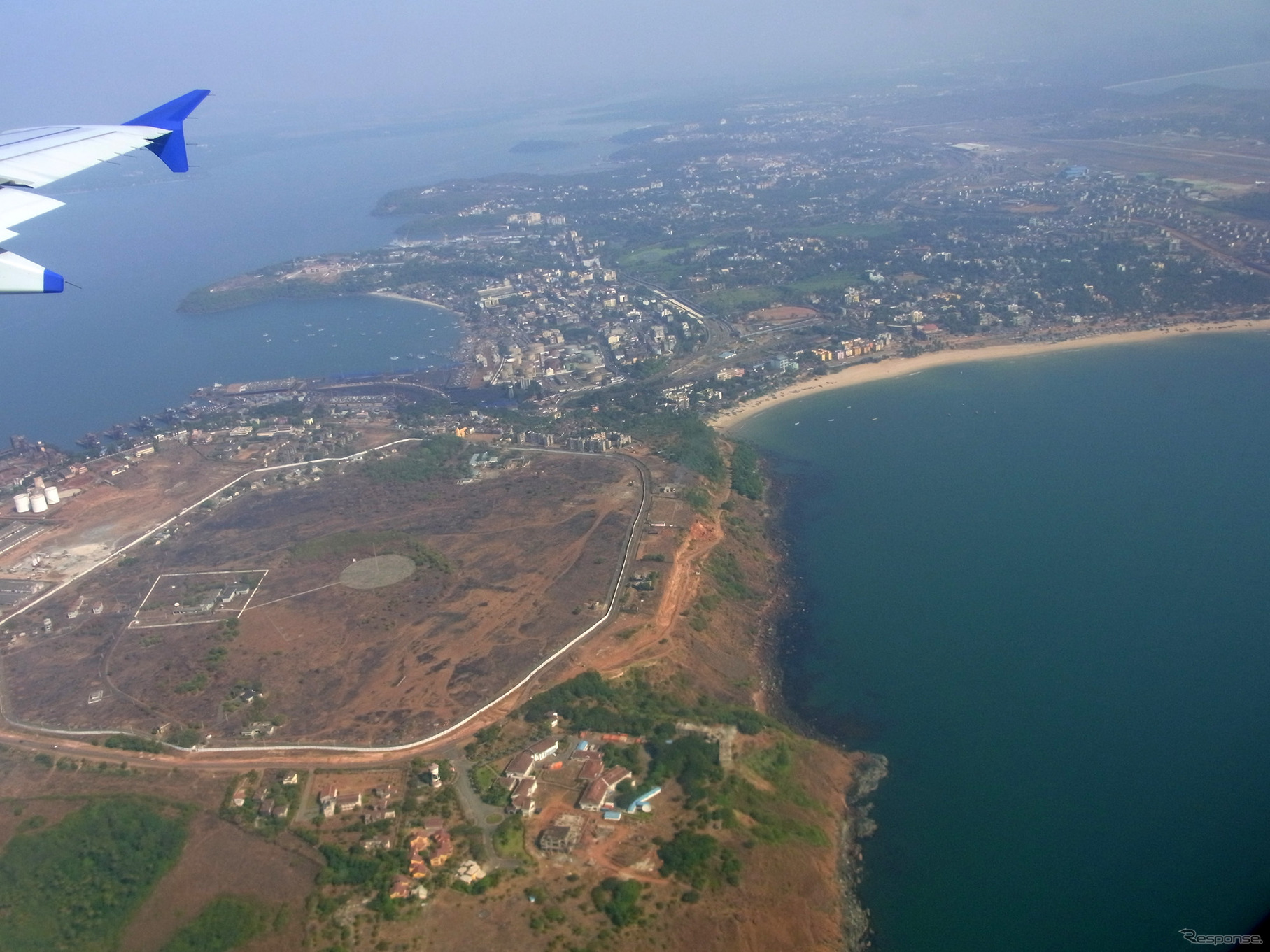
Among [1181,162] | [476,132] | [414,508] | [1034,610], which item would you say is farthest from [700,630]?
[476,132]

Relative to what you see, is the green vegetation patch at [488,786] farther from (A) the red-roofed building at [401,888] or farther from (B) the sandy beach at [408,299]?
(B) the sandy beach at [408,299]

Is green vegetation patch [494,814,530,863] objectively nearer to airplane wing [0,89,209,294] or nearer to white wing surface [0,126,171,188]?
airplane wing [0,89,209,294]

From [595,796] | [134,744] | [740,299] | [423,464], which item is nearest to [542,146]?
[740,299]

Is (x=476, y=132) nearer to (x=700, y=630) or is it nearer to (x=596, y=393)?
(x=596, y=393)

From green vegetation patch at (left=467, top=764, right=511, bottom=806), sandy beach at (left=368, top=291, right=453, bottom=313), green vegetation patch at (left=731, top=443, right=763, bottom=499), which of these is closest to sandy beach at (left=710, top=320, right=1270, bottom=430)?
green vegetation patch at (left=731, top=443, right=763, bottom=499)

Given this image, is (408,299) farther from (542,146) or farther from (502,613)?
(542,146)

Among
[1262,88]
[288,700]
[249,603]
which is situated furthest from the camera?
[1262,88]
